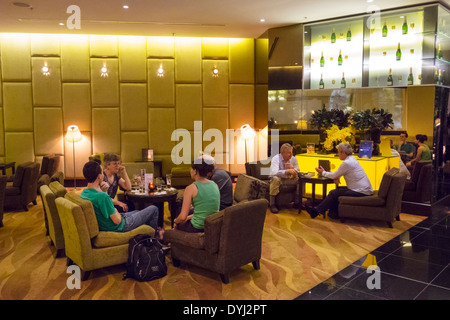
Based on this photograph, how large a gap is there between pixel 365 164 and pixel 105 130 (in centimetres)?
607

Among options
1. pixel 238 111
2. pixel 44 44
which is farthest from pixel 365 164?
pixel 44 44

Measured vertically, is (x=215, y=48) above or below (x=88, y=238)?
above

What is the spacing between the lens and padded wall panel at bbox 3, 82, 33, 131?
373 inches

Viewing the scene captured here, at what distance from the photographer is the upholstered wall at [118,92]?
31.2 ft

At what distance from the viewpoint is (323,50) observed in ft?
27.9

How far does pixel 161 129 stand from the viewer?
33.0 feet

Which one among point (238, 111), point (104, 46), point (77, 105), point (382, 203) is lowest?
point (382, 203)

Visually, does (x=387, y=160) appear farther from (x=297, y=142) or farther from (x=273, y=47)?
(x=273, y=47)

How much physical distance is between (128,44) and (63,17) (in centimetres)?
217

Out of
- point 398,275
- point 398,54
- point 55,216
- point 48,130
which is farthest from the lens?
point 48,130

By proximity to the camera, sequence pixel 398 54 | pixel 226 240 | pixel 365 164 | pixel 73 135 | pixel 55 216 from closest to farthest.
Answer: pixel 226 240, pixel 55 216, pixel 365 164, pixel 398 54, pixel 73 135

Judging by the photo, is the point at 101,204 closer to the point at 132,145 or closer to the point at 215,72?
the point at 132,145

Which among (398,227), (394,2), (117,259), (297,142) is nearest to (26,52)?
(297,142)

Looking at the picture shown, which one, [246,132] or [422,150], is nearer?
[422,150]
